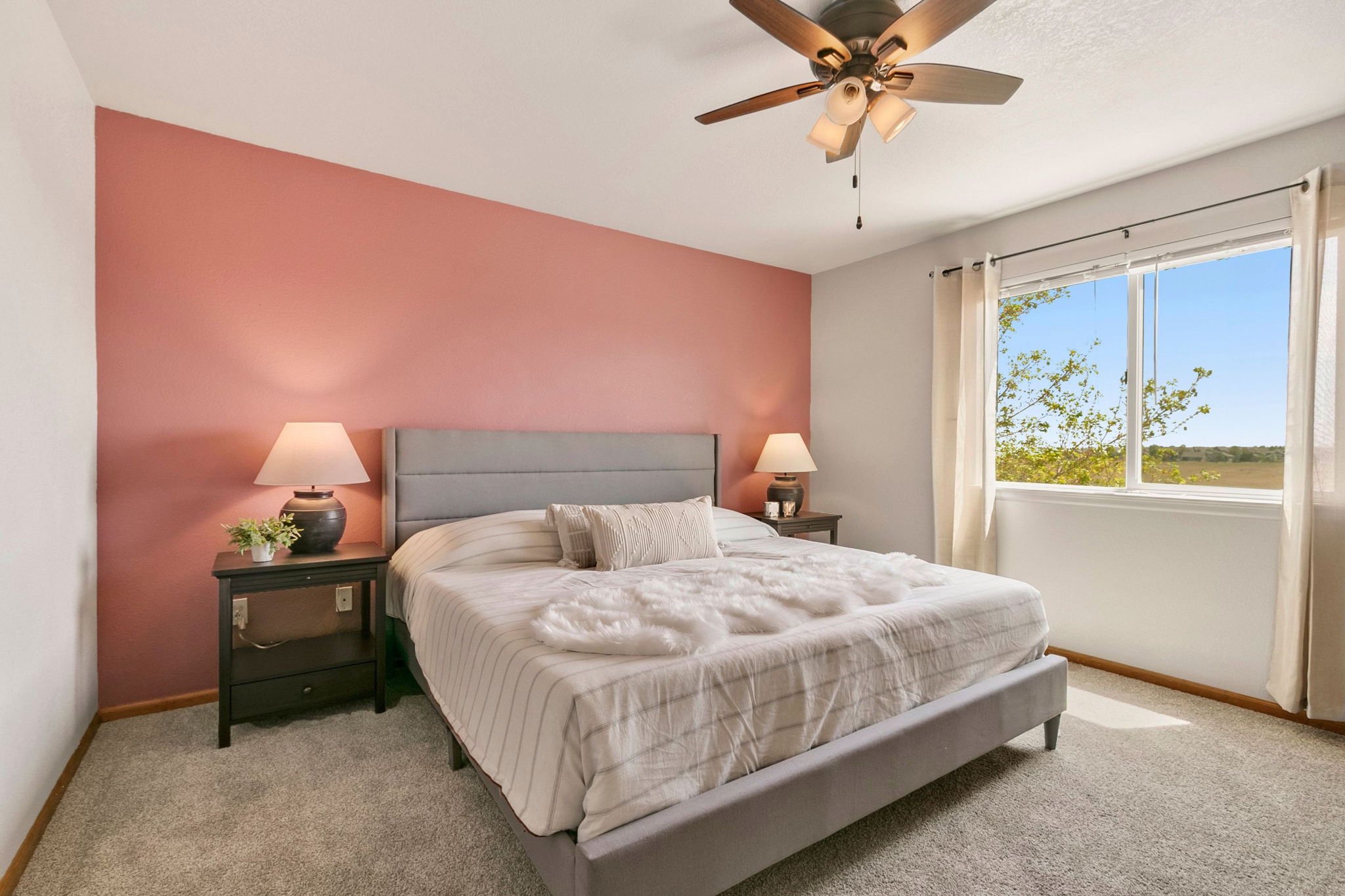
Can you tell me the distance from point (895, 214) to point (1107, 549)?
7.17 ft

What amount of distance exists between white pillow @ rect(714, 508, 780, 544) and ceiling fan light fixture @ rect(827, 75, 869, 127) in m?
2.12

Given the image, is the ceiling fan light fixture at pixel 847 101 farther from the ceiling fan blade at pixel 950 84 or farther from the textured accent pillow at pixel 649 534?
the textured accent pillow at pixel 649 534

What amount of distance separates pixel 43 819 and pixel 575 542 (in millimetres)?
1855

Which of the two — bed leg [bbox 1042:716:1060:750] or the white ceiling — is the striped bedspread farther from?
the white ceiling

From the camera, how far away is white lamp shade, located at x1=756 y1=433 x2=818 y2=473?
4188mm

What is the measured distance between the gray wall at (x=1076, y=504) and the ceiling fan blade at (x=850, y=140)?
6.34 ft

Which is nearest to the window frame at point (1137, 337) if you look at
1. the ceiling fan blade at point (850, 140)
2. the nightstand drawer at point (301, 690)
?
the ceiling fan blade at point (850, 140)

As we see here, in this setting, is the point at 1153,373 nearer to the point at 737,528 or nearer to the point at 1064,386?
the point at 1064,386

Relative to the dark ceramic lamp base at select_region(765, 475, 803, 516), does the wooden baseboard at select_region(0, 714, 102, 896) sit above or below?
below

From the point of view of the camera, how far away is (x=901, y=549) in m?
4.22

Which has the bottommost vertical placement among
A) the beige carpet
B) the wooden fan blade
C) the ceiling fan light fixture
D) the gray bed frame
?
the beige carpet

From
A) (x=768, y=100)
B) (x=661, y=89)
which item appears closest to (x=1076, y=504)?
(x=768, y=100)

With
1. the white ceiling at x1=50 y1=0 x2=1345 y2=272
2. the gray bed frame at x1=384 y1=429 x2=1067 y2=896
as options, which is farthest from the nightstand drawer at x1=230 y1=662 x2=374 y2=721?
the white ceiling at x1=50 y1=0 x2=1345 y2=272

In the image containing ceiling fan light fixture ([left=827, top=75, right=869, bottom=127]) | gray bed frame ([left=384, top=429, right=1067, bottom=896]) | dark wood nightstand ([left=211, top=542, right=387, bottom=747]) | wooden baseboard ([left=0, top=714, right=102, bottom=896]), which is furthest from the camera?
dark wood nightstand ([left=211, top=542, right=387, bottom=747])
